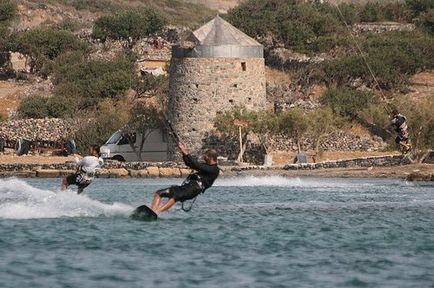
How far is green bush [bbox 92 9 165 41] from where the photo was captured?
→ 90.2 m

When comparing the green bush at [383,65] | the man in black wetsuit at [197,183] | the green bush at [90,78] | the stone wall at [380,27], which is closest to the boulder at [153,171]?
the green bush at [90,78]

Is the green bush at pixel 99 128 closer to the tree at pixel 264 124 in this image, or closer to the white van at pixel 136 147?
the white van at pixel 136 147

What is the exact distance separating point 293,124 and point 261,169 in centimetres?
461

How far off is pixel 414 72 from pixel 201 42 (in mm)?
22166

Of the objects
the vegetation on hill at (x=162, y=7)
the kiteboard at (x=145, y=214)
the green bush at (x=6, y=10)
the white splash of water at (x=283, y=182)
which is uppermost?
the vegetation on hill at (x=162, y=7)

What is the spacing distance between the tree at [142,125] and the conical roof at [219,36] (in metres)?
3.73

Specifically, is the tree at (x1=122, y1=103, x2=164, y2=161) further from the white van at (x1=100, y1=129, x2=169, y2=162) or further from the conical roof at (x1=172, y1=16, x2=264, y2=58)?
the conical roof at (x1=172, y1=16, x2=264, y2=58)

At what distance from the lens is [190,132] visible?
57.8m

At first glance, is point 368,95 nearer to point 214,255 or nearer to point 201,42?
point 201,42

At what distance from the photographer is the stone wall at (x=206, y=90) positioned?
188 ft

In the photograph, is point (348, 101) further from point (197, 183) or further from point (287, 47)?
point (197, 183)

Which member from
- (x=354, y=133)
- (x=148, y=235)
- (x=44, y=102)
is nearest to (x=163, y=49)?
(x=44, y=102)

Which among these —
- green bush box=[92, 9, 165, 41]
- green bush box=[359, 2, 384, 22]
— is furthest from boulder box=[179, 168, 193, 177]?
green bush box=[359, 2, 384, 22]

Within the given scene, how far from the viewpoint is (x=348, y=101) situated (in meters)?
66.9
